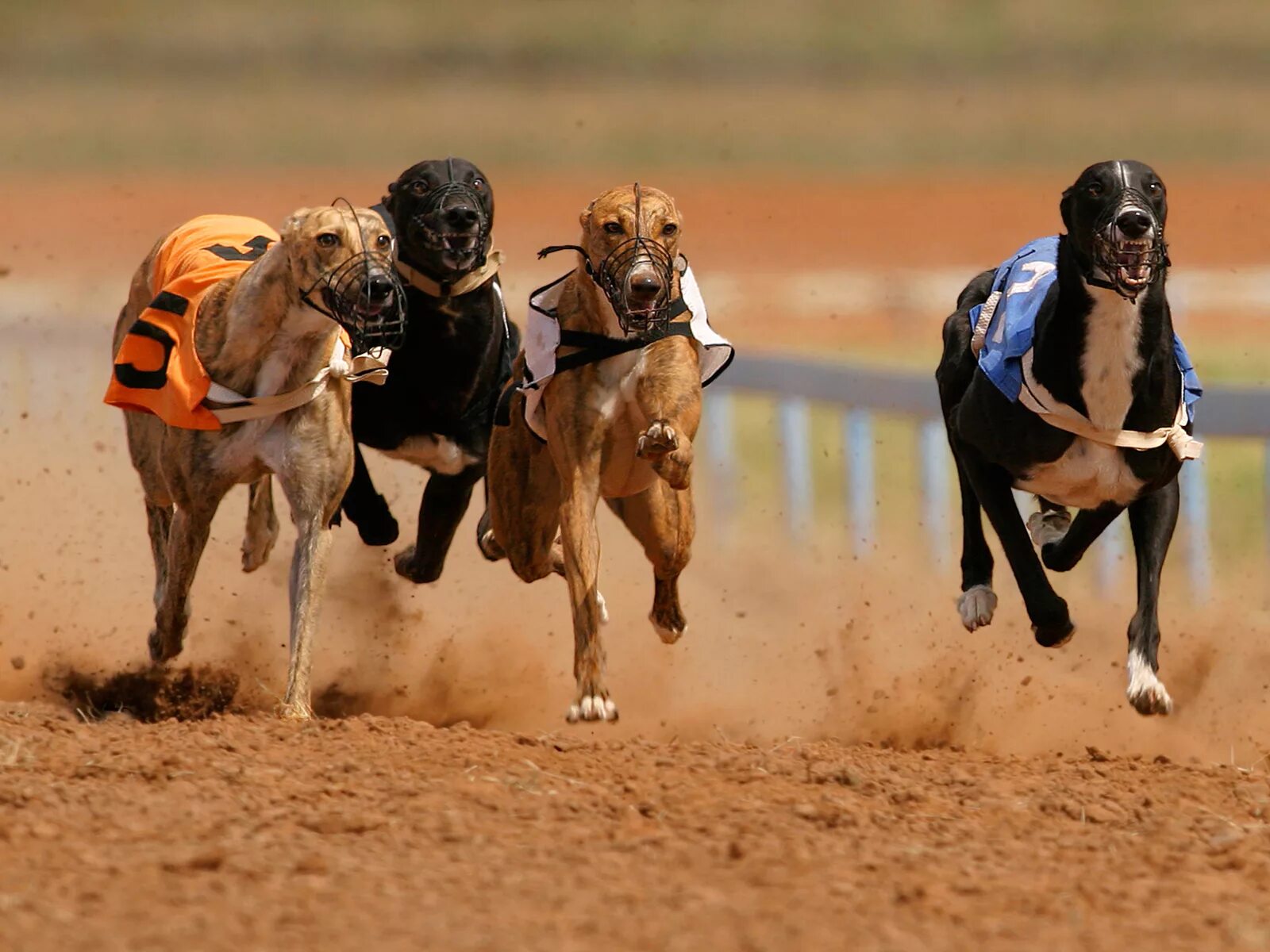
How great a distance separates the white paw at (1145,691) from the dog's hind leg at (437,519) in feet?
6.69

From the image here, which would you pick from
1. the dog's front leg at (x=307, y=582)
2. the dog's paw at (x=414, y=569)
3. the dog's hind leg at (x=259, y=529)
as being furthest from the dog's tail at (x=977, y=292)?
the dog's hind leg at (x=259, y=529)

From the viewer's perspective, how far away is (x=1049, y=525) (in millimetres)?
5801

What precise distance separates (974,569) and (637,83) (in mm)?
30339

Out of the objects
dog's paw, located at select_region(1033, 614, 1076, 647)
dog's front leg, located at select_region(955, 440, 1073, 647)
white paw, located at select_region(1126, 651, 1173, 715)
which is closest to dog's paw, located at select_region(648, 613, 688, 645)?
dog's front leg, located at select_region(955, 440, 1073, 647)

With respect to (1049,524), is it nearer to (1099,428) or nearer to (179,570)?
(1099,428)

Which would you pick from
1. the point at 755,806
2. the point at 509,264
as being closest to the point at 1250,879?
the point at 755,806

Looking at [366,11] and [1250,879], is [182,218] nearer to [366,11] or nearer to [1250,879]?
[366,11]

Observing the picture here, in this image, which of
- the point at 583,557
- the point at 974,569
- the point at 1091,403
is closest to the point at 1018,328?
the point at 1091,403

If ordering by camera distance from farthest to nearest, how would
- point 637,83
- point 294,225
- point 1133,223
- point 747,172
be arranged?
point 637,83, point 747,172, point 294,225, point 1133,223

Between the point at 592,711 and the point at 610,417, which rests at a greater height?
the point at 610,417

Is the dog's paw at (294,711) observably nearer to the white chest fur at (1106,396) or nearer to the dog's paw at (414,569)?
the dog's paw at (414,569)

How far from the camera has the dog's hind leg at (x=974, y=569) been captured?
5.40 m

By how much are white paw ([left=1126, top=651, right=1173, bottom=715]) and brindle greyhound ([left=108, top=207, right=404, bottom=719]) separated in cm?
196

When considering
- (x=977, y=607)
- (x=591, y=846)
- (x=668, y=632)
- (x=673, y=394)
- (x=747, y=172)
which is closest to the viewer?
(x=591, y=846)
